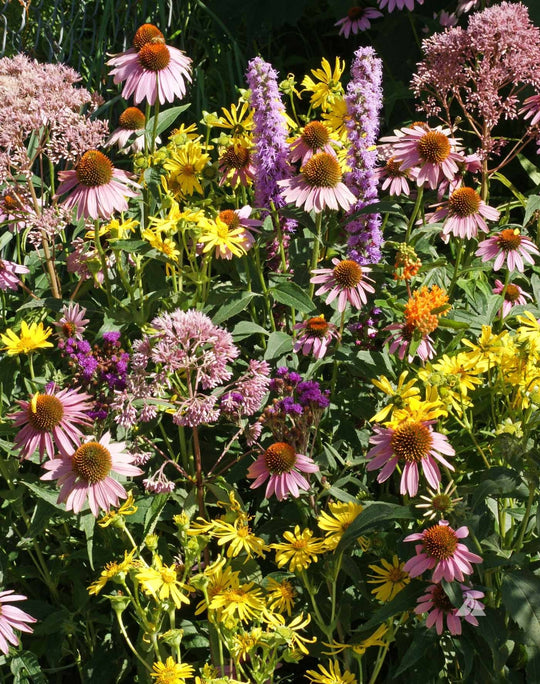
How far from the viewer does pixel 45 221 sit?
2234mm

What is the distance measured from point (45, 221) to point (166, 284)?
345mm

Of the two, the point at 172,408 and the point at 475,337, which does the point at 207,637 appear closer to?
the point at 172,408

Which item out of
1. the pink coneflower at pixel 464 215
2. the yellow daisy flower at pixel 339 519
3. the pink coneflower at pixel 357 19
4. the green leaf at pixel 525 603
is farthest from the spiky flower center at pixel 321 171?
the pink coneflower at pixel 357 19

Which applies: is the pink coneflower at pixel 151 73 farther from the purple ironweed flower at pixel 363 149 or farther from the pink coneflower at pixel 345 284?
the pink coneflower at pixel 345 284

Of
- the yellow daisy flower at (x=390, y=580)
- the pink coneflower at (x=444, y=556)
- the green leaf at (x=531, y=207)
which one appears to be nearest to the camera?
the pink coneflower at (x=444, y=556)

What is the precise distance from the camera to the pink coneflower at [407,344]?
195 cm

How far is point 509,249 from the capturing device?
2279 millimetres

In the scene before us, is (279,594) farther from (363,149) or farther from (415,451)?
(363,149)

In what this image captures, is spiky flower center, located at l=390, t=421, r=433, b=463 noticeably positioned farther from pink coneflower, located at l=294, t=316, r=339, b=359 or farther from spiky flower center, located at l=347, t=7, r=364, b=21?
spiky flower center, located at l=347, t=7, r=364, b=21

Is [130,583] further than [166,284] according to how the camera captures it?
No

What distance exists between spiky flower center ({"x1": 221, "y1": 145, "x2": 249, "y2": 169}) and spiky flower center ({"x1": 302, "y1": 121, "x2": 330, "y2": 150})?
0.57 feet

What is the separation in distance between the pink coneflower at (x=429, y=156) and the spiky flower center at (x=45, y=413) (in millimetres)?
1050

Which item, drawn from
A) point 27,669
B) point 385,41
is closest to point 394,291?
point 27,669

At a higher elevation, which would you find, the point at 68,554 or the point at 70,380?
the point at 70,380
